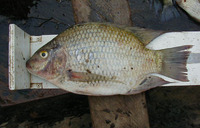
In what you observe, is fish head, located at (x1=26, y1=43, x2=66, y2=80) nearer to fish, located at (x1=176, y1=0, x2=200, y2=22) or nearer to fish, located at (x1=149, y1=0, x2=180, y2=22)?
fish, located at (x1=149, y1=0, x2=180, y2=22)

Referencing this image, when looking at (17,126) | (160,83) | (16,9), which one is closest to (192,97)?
(160,83)

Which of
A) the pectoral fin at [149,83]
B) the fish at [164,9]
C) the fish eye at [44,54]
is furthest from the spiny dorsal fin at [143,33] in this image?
the fish at [164,9]

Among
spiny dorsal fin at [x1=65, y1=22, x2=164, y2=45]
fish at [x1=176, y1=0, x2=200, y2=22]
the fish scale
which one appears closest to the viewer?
the fish scale

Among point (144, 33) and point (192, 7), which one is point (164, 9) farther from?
point (144, 33)

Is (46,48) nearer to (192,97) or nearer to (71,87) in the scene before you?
(71,87)


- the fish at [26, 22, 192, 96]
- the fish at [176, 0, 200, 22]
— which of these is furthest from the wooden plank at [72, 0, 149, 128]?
the fish at [176, 0, 200, 22]

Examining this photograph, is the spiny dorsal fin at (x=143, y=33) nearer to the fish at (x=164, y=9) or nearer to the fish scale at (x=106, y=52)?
the fish scale at (x=106, y=52)
